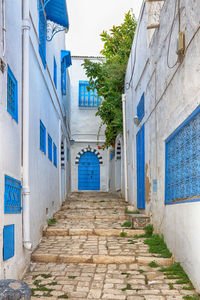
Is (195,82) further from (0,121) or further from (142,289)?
(142,289)

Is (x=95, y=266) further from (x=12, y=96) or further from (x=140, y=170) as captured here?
(x=140, y=170)

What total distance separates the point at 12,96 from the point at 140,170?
15.8ft

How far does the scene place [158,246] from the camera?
581 cm

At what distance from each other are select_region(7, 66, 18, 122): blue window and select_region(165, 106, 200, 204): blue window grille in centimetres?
224

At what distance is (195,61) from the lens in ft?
13.0

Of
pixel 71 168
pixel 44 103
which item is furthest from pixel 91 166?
pixel 44 103

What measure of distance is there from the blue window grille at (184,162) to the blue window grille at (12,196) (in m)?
2.17

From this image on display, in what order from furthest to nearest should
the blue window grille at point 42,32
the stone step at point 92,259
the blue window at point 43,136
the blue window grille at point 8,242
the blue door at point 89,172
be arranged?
the blue door at point 89,172 → the blue window at point 43,136 → the blue window grille at point 42,32 → the stone step at point 92,259 → the blue window grille at point 8,242

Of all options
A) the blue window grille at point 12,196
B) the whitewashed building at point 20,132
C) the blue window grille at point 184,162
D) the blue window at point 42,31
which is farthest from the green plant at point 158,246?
the blue window at point 42,31

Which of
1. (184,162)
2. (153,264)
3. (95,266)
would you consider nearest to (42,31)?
(184,162)

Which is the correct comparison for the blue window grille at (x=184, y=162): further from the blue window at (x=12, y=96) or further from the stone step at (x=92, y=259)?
the blue window at (x=12, y=96)

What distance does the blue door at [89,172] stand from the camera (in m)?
19.7

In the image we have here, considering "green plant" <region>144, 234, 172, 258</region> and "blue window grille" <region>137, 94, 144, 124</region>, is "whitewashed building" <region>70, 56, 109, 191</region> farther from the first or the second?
"green plant" <region>144, 234, 172, 258</region>

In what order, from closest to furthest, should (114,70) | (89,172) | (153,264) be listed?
(153,264) → (114,70) → (89,172)
